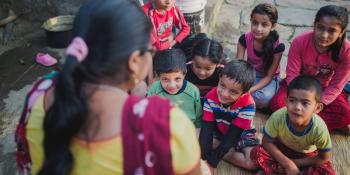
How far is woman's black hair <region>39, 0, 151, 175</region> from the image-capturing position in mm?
1150

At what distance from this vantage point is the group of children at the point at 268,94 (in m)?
2.44

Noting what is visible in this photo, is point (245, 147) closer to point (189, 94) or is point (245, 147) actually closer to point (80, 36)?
point (189, 94)

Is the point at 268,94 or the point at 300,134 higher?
the point at 300,134

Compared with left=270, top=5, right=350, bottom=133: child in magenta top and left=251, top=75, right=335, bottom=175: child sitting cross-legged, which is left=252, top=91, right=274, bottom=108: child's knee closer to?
left=270, top=5, right=350, bottom=133: child in magenta top

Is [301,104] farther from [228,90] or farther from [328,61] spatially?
[328,61]

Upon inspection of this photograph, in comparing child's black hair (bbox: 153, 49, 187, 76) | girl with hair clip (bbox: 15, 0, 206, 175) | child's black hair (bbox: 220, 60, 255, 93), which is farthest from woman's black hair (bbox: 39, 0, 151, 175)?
child's black hair (bbox: 153, 49, 187, 76)

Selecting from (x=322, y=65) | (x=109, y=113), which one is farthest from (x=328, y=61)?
(x=109, y=113)

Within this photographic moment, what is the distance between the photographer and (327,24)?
2.80 m

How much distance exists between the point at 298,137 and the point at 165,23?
6.35ft

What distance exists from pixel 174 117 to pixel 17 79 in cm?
294

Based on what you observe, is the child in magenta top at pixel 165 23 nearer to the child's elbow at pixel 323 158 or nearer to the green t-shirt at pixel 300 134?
the green t-shirt at pixel 300 134

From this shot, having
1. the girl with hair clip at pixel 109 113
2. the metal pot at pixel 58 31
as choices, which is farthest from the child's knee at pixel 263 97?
the metal pot at pixel 58 31

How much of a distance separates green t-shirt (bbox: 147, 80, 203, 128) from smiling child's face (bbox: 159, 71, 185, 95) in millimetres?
46

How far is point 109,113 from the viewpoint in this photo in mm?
1186
